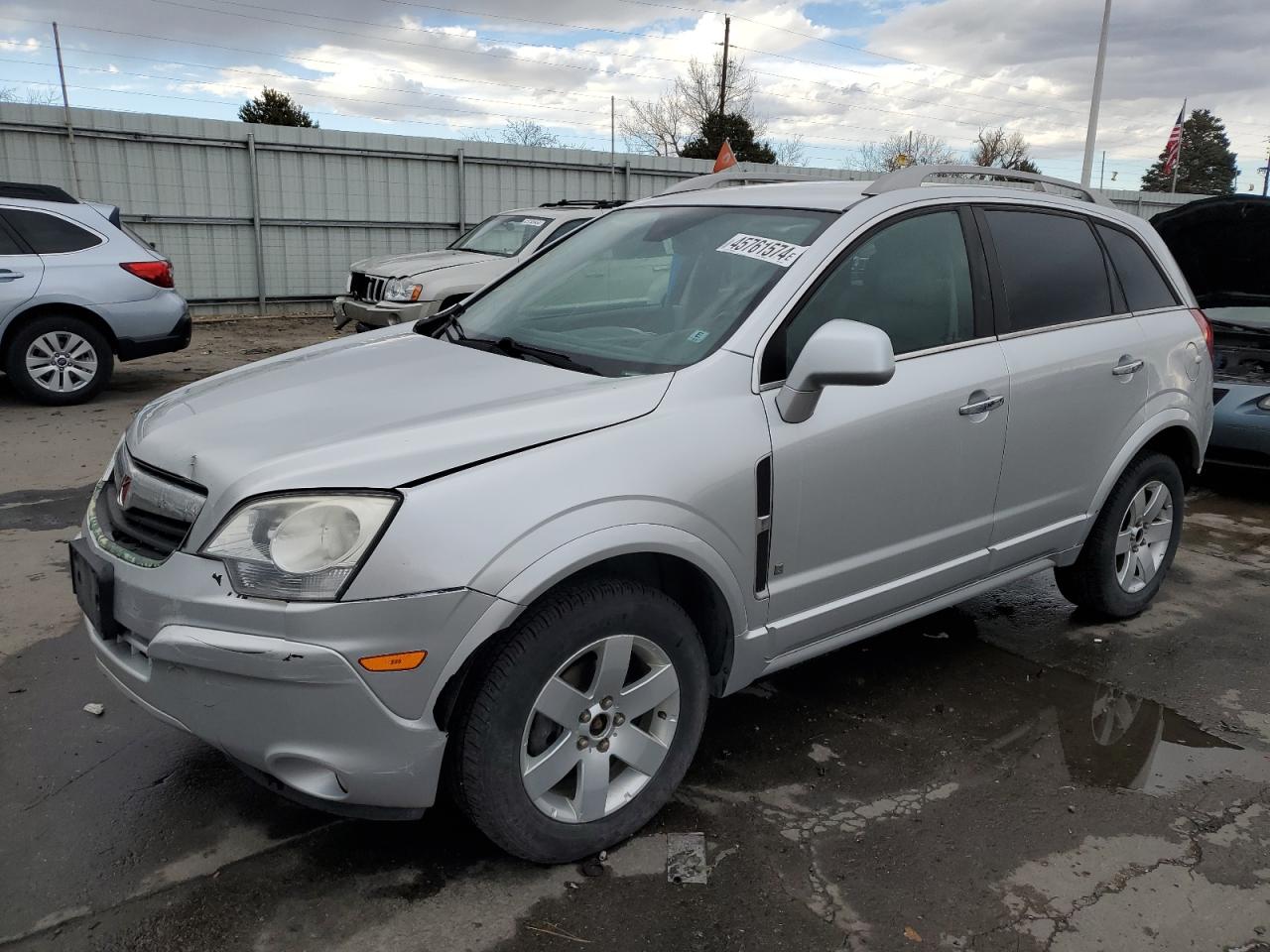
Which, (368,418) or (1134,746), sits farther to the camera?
(1134,746)

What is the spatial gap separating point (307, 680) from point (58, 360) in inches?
297

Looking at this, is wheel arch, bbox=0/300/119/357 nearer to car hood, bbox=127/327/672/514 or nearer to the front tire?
car hood, bbox=127/327/672/514

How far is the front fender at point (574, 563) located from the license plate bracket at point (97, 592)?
0.88 meters

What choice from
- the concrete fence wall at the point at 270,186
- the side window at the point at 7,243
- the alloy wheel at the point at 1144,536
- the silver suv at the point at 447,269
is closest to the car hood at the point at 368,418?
the alloy wheel at the point at 1144,536

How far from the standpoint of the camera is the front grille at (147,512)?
7.98 feet

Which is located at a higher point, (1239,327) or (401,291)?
(1239,327)

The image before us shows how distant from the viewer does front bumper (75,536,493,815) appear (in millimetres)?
2207

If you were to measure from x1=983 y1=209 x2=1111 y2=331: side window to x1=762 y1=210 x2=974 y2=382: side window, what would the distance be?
241 mm

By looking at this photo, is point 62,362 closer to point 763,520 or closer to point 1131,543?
point 763,520

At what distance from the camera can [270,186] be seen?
1484cm

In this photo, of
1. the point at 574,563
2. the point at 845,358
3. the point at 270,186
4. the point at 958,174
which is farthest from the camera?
the point at 270,186

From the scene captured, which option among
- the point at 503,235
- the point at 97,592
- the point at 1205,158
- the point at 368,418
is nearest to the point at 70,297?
the point at 503,235

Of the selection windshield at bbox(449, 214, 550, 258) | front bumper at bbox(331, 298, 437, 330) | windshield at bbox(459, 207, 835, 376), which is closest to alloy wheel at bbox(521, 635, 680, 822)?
windshield at bbox(459, 207, 835, 376)

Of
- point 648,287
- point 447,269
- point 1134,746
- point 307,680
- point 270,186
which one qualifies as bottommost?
point 1134,746
